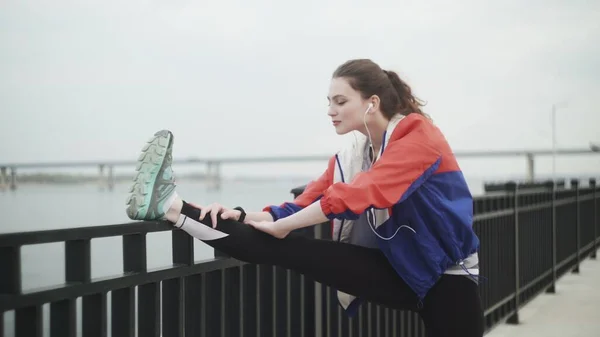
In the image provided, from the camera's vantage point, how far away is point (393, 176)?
7.03ft

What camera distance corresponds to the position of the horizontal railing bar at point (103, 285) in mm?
1568

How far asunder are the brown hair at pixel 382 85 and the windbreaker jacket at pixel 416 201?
0.06 meters

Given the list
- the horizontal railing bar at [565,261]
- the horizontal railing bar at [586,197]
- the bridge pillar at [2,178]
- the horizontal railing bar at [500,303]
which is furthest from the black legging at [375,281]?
the horizontal railing bar at [586,197]

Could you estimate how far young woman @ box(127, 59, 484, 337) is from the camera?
2137 millimetres

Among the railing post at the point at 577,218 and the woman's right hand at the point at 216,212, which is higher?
the woman's right hand at the point at 216,212

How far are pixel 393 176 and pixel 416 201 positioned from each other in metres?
0.19

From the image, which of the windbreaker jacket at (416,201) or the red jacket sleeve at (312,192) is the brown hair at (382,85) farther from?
the red jacket sleeve at (312,192)

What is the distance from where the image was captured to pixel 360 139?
259cm

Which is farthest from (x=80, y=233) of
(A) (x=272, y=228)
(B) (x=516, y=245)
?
(B) (x=516, y=245)

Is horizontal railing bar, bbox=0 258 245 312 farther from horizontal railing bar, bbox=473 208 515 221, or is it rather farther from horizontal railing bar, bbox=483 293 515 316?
horizontal railing bar, bbox=483 293 515 316

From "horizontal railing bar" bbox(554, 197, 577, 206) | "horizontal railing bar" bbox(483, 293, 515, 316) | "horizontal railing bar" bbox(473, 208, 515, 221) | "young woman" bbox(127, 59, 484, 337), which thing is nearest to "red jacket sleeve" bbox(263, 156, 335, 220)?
"young woman" bbox(127, 59, 484, 337)

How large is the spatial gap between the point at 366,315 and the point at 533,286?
3.34 metres

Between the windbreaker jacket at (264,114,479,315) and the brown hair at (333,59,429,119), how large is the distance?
0.20 feet

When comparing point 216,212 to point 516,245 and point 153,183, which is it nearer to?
point 153,183
